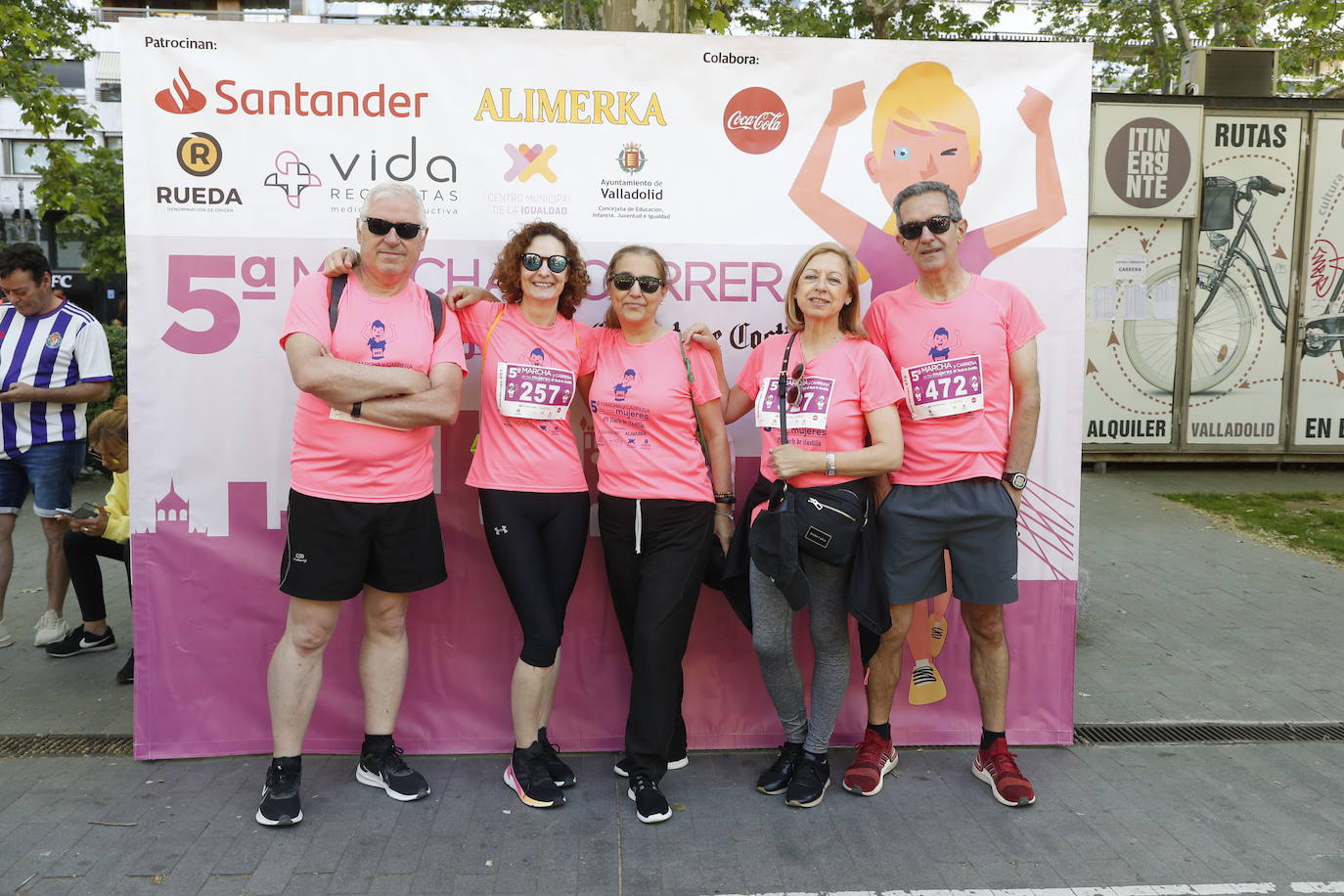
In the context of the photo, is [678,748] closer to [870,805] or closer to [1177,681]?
[870,805]

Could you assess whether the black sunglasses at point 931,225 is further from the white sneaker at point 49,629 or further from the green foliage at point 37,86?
the green foliage at point 37,86

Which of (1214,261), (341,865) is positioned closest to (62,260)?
(1214,261)

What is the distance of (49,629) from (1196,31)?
15.8 metres

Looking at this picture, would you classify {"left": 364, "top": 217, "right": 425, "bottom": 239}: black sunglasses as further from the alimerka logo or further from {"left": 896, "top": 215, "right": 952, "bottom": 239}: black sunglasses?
{"left": 896, "top": 215, "right": 952, "bottom": 239}: black sunglasses

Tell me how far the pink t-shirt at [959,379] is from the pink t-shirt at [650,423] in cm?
69

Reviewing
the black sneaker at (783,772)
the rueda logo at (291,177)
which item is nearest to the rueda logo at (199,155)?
the rueda logo at (291,177)

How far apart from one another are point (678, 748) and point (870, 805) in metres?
0.75

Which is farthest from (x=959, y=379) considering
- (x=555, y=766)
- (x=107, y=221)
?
(x=107, y=221)

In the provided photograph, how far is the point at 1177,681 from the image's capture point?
4.93 metres

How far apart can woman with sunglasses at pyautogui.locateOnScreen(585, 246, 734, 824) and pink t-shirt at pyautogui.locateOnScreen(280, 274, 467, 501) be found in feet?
2.00

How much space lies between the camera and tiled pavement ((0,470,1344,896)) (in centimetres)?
312

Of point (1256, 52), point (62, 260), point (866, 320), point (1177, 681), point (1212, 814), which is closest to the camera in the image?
point (1212, 814)

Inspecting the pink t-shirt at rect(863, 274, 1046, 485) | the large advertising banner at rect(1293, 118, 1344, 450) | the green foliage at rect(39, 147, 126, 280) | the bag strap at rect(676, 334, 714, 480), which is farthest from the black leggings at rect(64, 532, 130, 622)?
the large advertising banner at rect(1293, 118, 1344, 450)

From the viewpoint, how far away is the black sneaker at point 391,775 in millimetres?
3646
